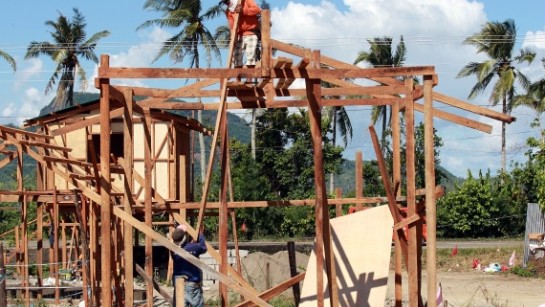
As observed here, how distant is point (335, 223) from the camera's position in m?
13.7

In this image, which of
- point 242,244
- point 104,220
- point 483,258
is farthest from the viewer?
point 242,244

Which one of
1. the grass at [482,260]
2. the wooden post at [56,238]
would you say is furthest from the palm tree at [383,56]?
the wooden post at [56,238]

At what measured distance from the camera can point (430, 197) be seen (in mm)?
11328

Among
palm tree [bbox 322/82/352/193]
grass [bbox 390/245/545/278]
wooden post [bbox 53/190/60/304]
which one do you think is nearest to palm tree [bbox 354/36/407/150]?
palm tree [bbox 322/82/352/193]

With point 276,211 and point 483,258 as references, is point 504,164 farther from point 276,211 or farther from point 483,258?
point 483,258

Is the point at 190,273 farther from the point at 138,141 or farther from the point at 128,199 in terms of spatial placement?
the point at 138,141

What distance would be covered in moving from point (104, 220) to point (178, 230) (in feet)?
6.91

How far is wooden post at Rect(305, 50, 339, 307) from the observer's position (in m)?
10.8

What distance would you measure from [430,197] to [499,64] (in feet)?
145

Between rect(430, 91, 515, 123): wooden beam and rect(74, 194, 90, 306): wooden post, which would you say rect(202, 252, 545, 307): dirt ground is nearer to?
rect(74, 194, 90, 306): wooden post

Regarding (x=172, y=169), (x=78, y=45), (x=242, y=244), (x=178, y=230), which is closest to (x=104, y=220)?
(x=178, y=230)

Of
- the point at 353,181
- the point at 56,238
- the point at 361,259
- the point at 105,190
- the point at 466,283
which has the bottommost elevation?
the point at 353,181

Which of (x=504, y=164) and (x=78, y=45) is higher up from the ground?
(x=78, y=45)

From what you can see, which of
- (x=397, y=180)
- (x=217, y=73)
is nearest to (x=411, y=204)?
(x=397, y=180)
